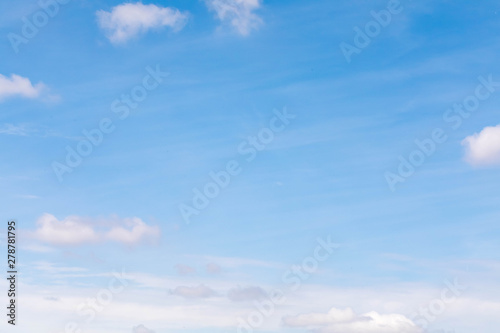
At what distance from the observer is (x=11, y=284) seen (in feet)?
219

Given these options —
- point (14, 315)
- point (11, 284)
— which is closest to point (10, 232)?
point (11, 284)

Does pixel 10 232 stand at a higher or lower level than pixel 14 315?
higher

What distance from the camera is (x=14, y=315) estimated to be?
66750 mm

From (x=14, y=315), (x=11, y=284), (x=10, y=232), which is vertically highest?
(x=10, y=232)

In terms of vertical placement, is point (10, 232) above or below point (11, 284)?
above

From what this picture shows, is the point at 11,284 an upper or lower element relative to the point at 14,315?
upper

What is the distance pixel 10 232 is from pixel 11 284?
37.8ft

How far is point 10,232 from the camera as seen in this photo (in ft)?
219

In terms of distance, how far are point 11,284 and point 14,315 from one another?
696 cm

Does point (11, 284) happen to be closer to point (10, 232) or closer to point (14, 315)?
point (14, 315)
